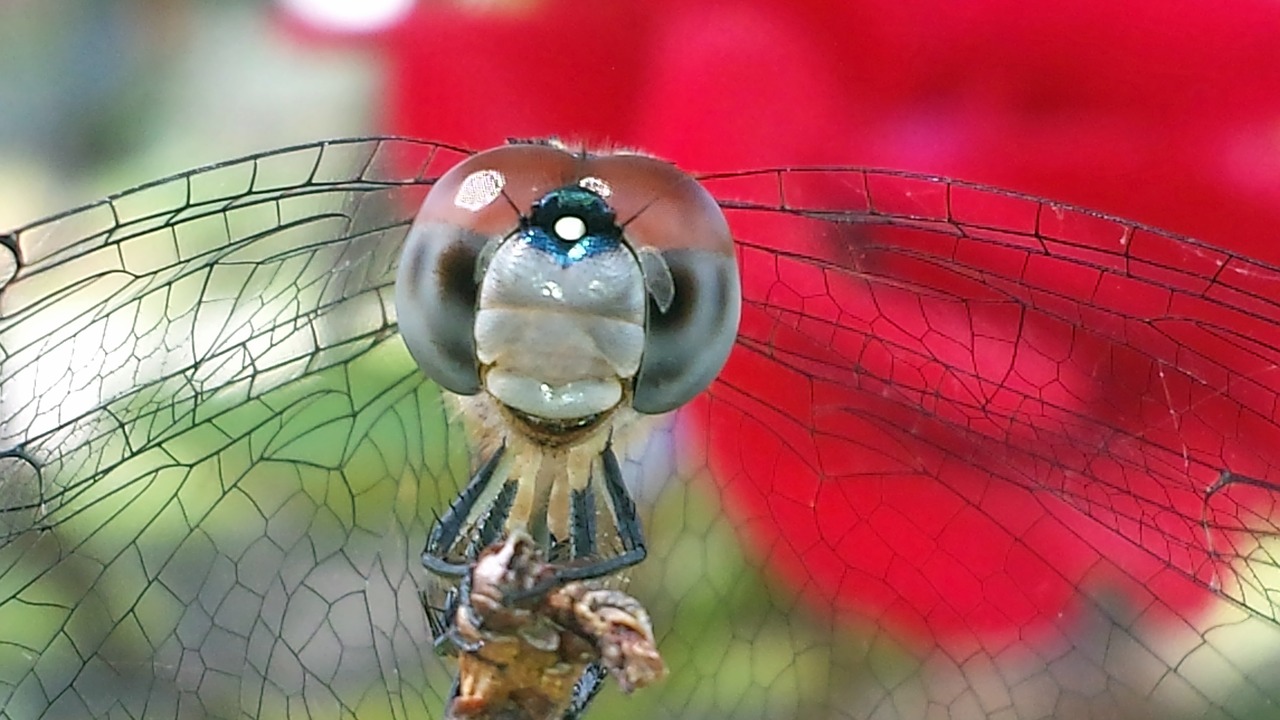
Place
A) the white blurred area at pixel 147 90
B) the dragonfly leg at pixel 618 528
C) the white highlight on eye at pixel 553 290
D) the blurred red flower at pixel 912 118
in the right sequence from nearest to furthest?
the white highlight on eye at pixel 553 290 < the dragonfly leg at pixel 618 528 < the blurred red flower at pixel 912 118 < the white blurred area at pixel 147 90

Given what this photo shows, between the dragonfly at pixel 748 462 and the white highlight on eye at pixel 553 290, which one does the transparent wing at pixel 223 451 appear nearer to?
the dragonfly at pixel 748 462

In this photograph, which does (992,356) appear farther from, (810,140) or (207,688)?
(207,688)

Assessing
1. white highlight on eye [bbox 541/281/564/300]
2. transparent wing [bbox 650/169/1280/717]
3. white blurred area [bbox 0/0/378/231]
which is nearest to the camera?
white highlight on eye [bbox 541/281/564/300]

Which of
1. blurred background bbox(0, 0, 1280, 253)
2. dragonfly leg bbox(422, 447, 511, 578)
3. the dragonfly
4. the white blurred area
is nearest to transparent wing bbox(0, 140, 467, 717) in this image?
the dragonfly

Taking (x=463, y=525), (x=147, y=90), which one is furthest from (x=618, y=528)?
(x=147, y=90)

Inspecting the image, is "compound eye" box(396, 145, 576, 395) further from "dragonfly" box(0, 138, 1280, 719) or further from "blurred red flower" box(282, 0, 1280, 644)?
"blurred red flower" box(282, 0, 1280, 644)

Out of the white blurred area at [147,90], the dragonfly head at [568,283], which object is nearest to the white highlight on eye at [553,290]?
the dragonfly head at [568,283]

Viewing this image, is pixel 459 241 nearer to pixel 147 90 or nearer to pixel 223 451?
pixel 223 451
